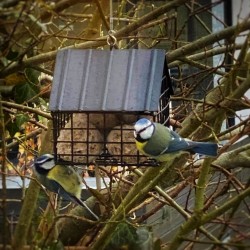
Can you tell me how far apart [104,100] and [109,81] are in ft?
0.24

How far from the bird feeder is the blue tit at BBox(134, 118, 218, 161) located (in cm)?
4

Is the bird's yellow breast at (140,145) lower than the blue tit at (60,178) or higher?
higher

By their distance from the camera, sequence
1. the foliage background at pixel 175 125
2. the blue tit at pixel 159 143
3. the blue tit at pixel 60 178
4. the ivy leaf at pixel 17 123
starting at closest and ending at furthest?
1. the blue tit at pixel 159 143
2. the blue tit at pixel 60 178
3. the foliage background at pixel 175 125
4. the ivy leaf at pixel 17 123

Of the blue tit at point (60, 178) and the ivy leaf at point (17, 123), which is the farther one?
the ivy leaf at point (17, 123)

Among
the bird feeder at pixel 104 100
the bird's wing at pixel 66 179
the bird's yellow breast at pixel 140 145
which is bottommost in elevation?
the bird's wing at pixel 66 179

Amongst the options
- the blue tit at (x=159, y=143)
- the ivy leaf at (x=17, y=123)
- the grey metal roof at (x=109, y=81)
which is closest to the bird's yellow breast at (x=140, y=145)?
the blue tit at (x=159, y=143)

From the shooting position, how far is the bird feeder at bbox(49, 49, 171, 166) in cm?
198

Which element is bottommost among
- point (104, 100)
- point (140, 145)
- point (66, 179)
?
point (66, 179)

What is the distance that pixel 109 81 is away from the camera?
203 cm

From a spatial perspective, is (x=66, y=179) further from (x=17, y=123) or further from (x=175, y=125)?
(x=175, y=125)

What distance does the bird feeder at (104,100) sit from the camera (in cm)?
198

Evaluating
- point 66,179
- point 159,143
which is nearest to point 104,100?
point 159,143

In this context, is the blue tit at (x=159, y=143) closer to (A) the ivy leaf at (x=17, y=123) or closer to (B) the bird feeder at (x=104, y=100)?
(B) the bird feeder at (x=104, y=100)

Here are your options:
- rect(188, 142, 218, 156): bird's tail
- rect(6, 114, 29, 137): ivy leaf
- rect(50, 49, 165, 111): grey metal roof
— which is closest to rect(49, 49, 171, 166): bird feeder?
rect(50, 49, 165, 111): grey metal roof
